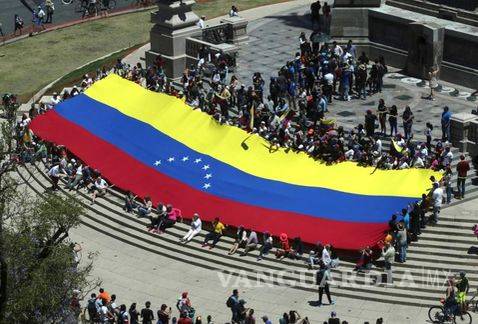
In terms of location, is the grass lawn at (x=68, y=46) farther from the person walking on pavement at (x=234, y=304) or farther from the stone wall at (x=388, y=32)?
the person walking on pavement at (x=234, y=304)

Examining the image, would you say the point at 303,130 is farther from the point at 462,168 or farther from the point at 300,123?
the point at 462,168

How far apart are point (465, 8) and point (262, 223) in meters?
23.8

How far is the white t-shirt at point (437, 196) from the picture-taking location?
49469mm

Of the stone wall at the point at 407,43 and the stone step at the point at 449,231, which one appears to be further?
the stone wall at the point at 407,43

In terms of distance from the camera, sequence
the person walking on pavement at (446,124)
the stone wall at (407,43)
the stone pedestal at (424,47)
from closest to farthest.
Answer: the person walking on pavement at (446,124) < the stone wall at (407,43) < the stone pedestal at (424,47)

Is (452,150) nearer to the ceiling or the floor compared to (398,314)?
nearer to the ceiling

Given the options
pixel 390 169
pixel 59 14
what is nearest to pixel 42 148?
pixel 390 169

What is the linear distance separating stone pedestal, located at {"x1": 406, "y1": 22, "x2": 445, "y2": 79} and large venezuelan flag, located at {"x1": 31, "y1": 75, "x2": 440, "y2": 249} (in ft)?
41.5

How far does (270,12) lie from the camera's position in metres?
80.8

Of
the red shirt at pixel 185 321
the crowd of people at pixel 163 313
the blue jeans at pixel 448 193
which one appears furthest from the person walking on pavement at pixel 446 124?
the red shirt at pixel 185 321

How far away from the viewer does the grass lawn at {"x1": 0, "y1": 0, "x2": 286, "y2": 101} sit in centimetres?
7638

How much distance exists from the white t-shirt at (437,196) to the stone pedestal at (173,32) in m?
21.8

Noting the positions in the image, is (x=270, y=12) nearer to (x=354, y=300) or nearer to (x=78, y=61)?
(x=78, y=61)

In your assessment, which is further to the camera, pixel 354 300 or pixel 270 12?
pixel 270 12
